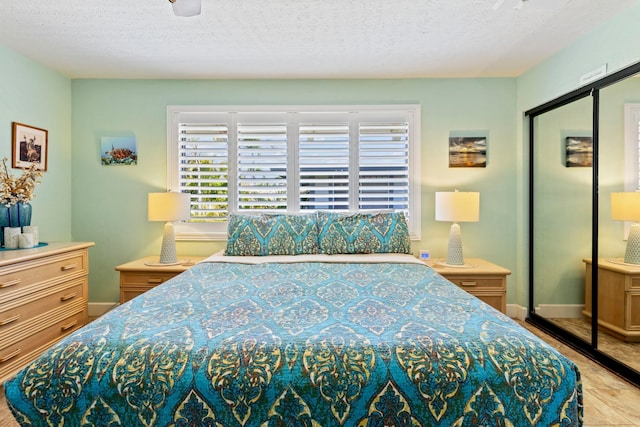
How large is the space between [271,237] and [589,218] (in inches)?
102

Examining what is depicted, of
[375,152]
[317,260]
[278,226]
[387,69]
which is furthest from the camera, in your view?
[375,152]

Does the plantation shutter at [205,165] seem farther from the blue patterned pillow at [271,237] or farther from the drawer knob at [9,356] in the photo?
the drawer knob at [9,356]

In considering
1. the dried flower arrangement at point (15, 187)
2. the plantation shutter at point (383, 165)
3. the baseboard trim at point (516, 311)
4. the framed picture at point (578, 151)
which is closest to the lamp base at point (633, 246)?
the framed picture at point (578, 151)

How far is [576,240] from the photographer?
9.43ft

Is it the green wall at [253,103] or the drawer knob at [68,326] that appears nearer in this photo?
the drawer knob at [68,326]

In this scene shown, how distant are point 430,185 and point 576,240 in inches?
52.6

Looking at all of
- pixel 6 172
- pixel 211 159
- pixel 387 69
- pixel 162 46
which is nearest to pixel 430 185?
pixel 387 69

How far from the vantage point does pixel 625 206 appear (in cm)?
238

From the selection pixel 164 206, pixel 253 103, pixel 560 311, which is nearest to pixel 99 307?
pixel 164 206

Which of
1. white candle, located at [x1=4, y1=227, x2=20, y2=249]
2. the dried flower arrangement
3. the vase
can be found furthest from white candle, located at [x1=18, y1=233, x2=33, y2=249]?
the dried flower arrangement

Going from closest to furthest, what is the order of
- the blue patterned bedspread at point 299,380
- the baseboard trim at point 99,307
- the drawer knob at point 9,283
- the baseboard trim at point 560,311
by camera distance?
1. the blue patterned bedspread at point 299,380
2. the drawer knob at point 9,283
3. the baseboard trim at point 560,311
4. the baseboard trim at point 99,307

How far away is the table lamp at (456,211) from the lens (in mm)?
3133

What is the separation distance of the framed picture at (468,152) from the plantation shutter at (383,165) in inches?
19.6

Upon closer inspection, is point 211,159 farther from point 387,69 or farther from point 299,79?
point 387,69
